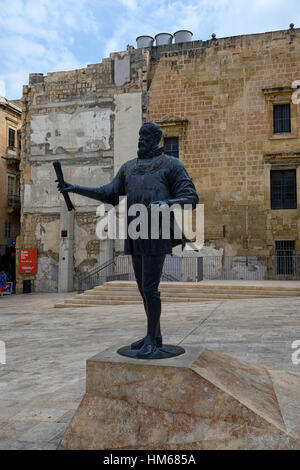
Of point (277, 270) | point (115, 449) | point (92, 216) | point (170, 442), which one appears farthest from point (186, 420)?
point (92, 216)

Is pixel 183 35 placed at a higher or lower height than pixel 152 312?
higher

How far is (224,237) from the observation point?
18.7 meters

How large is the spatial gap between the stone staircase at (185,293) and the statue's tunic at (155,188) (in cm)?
911

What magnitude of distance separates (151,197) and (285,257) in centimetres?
1555

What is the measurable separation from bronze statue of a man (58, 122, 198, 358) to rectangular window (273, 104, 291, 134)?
16.5m

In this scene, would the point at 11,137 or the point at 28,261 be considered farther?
the point at 11,137

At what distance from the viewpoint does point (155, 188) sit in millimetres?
3600

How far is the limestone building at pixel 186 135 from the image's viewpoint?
727 inches

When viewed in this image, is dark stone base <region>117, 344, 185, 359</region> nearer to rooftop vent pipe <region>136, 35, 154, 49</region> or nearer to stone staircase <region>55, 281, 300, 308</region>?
stone staircase <region>55, 281, 300, 308</region>

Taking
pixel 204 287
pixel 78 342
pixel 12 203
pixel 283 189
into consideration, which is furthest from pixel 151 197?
pixel 12 203

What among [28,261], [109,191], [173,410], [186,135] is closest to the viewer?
[173,410]

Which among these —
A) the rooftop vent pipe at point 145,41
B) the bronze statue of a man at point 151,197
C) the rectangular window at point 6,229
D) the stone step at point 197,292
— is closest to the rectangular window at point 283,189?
the stone step at point 197,292

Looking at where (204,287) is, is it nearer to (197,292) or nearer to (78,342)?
(197,292)

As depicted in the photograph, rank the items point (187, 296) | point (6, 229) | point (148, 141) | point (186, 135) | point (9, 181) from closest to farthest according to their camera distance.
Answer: point (148, 141) → point (187, 296) → point (186, 135) → point (6, 229) → point (9, 181)
